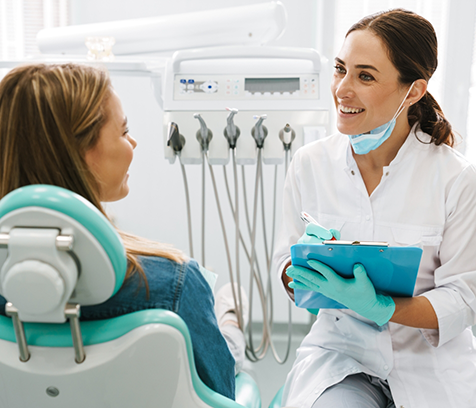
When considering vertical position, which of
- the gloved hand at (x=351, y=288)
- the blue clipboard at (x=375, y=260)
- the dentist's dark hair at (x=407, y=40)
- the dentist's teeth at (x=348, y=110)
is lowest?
the gloved hand at (x=351, y=288)

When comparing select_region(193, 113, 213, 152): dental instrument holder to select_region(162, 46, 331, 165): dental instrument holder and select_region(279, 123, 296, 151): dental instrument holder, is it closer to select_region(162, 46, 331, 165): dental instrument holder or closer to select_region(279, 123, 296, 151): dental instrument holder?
select_region(162, 46, 331, 165): dental instrument holder

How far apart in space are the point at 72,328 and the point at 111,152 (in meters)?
0.35

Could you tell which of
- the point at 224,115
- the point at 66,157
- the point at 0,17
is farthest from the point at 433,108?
the point at 0,17

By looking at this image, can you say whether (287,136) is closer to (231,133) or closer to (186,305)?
(231,133)

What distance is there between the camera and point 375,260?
982mm

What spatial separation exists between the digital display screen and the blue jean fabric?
3.40 feet

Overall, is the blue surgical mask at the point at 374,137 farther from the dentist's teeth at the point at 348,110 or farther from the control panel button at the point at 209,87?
the control panel button at the point at 209,87

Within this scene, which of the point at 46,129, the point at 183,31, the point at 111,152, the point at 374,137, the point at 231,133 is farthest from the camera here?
the point at 183,31

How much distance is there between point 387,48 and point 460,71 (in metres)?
Answer: 1.41

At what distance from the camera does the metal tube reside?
64 centimetres

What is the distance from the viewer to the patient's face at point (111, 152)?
2.79 feet

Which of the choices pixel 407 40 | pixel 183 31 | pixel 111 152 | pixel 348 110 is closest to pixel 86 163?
pixel 111 152

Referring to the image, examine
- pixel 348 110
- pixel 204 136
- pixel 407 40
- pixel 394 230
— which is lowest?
pixel 394 230

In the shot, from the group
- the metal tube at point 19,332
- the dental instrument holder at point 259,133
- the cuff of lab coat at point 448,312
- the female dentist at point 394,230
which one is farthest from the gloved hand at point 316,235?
the metal tube at point 19,332
